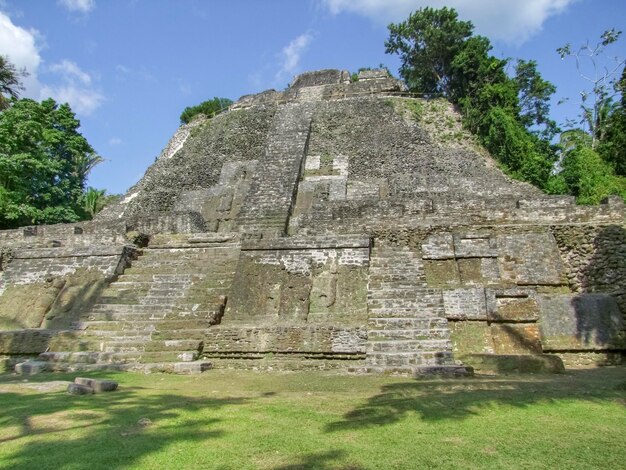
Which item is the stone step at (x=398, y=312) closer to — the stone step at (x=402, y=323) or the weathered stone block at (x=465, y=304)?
the stone step at (x=402, y=323)

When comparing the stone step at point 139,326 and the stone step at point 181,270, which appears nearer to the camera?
the stone step at point 139,326

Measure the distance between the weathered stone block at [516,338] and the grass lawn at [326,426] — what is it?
6.18 ft

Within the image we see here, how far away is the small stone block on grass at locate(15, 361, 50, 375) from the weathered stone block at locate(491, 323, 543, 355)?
7.14 m

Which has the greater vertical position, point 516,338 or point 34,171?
point 34,171

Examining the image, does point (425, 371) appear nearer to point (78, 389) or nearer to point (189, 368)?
point (189, 368)

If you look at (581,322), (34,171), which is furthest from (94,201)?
(581,322)

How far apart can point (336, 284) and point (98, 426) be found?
573 cm

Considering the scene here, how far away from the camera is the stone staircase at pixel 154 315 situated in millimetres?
8219

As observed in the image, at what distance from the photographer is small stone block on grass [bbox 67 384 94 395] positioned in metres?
5.66

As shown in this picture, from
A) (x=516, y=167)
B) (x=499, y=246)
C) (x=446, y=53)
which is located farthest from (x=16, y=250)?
(x=446, y=53)

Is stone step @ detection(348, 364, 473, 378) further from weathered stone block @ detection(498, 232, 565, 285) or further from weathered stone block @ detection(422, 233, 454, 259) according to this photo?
weathered stone block @ detection(498, 232, 565, 285)

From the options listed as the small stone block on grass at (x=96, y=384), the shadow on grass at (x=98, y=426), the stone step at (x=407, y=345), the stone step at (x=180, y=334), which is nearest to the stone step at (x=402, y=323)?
the stone step at (x=407, y=345)

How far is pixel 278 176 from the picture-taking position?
54.7 ft

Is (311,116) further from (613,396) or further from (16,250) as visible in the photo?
(613,396)
